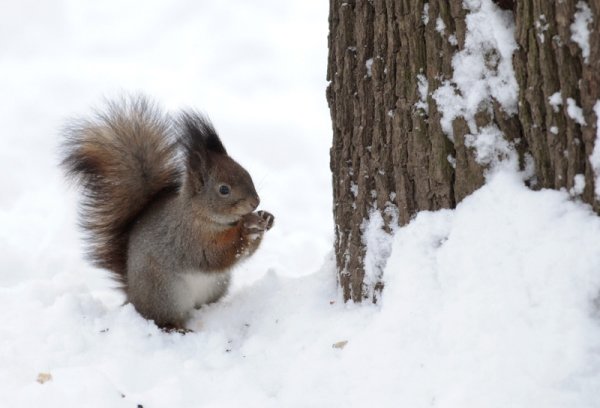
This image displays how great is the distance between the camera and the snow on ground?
58.1 inches

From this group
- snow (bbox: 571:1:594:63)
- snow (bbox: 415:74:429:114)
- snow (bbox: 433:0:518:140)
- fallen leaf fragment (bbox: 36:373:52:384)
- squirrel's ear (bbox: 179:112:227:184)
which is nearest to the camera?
snow (bbox: 571:1:594:63)

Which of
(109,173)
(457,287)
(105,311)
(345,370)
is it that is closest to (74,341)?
(105,311)

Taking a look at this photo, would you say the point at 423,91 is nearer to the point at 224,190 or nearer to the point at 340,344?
the point at 340,344

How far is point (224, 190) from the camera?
8.14 ft

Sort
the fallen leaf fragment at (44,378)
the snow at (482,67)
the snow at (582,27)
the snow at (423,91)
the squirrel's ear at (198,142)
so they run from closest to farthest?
the snow at (582,27) → the snow at (482,67) → the snow at (423,91) → the fallen leaf fragment at (44,378) → the squirrel's ear at (198,142)

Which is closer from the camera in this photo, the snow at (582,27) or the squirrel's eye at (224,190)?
the snow at (582,27)

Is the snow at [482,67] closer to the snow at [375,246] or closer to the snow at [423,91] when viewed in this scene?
the snow at [423,91]

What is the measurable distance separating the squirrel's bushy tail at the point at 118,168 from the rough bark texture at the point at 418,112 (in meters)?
0.74

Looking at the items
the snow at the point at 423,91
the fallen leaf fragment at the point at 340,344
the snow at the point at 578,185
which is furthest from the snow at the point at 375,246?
the snow at the point at 578,185

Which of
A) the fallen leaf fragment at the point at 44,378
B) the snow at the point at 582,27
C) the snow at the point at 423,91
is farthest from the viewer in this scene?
the fallen leaf fragment at the point at 44,378

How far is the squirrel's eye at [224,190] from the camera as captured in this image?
248cm

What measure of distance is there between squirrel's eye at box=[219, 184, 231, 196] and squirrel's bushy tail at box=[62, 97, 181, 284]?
0.25 meters

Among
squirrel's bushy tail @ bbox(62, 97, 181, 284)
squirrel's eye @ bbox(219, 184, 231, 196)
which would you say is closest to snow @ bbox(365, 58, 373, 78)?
squirrel's eye @ bbox(219, 184, 231, 196)

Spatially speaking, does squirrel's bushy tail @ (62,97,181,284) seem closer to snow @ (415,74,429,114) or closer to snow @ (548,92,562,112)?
snow @ (415,74,429,114)
